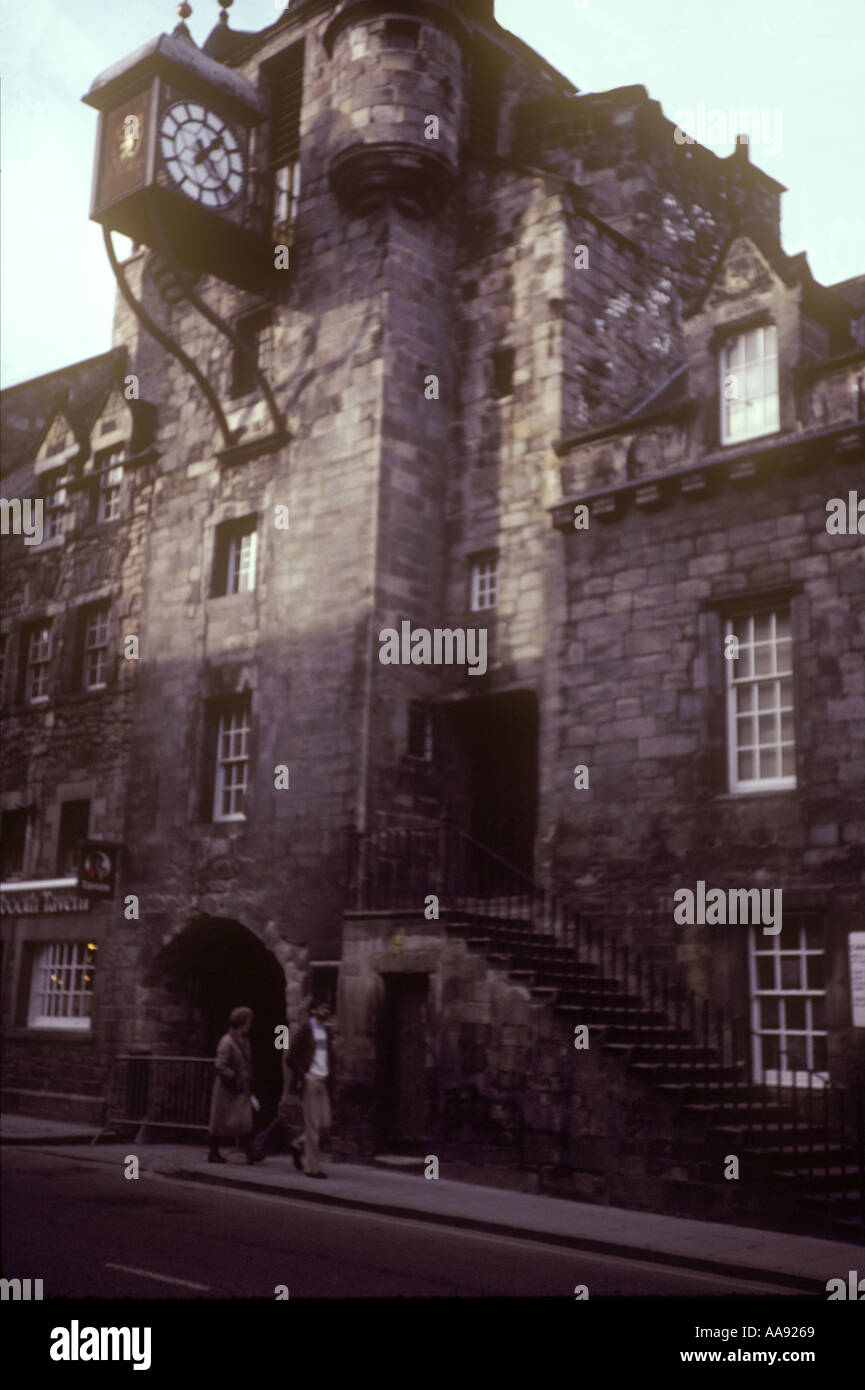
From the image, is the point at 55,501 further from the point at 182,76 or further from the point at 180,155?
the point at 182,76

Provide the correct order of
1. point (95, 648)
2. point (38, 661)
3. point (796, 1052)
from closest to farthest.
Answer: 1. point (796, 1052)
2. point (95, 648)
3. point (38, 661)

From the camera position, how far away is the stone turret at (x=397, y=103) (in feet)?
65.8

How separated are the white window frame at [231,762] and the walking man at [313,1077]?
6.31 m

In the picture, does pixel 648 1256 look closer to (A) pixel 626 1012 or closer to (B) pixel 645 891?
(A) pixel 626 1012

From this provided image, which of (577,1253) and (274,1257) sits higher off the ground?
(274,1257)

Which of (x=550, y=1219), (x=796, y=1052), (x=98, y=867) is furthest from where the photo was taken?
(x=98, y=867)

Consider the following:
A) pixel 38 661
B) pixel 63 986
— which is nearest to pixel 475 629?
pixel 63 986

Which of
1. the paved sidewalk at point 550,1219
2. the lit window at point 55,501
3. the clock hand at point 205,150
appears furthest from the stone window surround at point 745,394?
the lit window at point 55,501

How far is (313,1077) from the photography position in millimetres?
14586

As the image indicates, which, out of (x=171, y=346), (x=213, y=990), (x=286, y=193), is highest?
(x=286, y=193)

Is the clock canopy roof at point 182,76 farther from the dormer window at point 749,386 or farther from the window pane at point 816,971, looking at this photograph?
the window pane at point 816,971

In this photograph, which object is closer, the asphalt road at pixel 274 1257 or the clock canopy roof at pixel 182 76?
the asphalt road at pixel 274 1257

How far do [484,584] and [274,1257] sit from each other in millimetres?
12165
